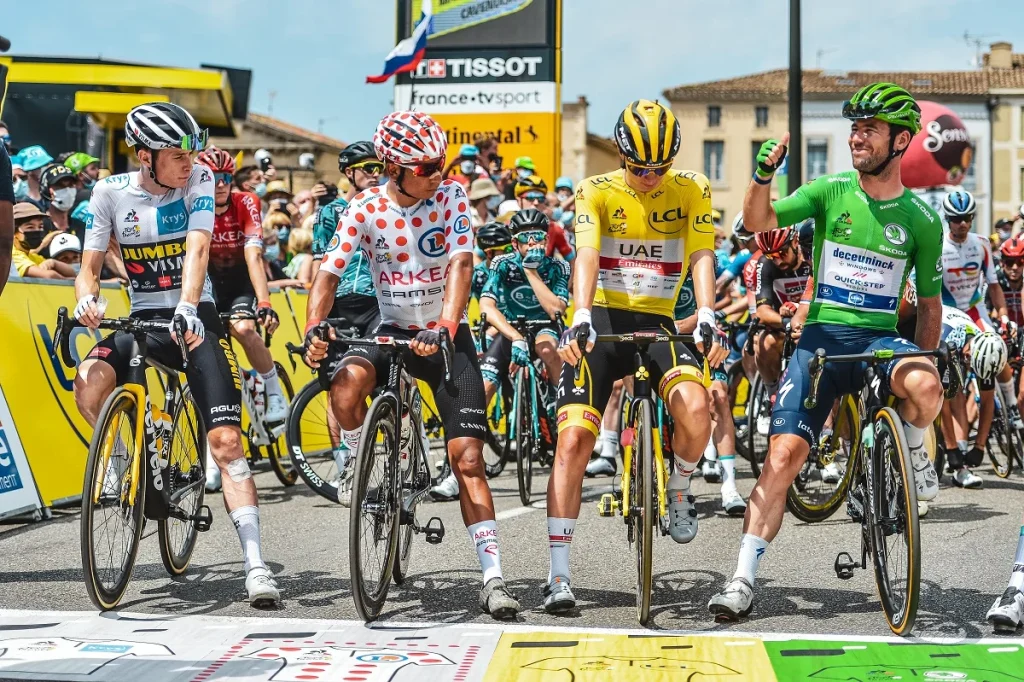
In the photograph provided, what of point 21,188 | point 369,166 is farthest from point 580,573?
point 21,188

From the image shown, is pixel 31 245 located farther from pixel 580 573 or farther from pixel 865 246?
pixel 865 246

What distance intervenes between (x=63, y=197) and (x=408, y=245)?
303 inches

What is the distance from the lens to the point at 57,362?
953cm

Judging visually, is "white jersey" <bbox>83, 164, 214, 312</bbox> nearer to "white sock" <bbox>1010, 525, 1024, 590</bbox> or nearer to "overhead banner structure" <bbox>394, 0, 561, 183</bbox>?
"white sock" <bbox>1010, 525, 1024, 590</bbox>

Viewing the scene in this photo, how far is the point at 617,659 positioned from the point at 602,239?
7.39 ft

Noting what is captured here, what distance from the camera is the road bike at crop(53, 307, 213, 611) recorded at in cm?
596

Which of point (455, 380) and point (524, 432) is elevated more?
point (455, 380)

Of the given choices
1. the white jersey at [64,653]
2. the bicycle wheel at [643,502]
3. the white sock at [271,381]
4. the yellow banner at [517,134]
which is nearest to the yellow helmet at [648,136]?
the bicycle wheel at [643,502]

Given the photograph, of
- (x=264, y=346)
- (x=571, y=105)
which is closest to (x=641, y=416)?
(x=264, y=346)

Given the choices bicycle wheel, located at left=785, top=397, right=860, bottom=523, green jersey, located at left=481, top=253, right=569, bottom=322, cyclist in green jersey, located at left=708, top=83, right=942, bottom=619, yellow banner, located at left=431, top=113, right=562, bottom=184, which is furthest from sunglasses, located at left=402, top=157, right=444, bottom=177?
yellow banner, located at left=431, top=113, right=562, bottom=184

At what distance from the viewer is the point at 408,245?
6.50 m

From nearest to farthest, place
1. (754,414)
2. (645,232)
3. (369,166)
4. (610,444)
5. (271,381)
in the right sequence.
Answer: (645,232) < (369,166) < (271,381) < (754,414) < (610,444)

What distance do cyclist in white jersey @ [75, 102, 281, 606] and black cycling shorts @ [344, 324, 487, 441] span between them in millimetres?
721

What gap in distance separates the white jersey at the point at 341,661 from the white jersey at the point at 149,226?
2233 mm
